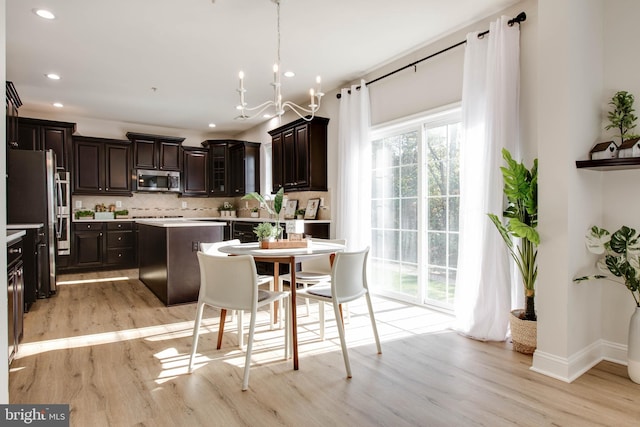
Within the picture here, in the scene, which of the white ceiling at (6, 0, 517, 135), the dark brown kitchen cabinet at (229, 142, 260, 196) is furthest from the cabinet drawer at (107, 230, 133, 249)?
the white ceiling at (6, 0, 517, 135)

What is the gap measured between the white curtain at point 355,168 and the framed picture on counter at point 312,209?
0.73m

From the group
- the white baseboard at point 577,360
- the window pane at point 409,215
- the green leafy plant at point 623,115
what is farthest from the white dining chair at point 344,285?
the green leafy plant at point 623,115

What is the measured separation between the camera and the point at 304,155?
543 cm

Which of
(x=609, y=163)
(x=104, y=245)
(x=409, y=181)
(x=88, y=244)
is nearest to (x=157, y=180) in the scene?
(x=104, y=245)

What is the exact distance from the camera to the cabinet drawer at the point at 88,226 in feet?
21.0

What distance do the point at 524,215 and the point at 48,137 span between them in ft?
22.8

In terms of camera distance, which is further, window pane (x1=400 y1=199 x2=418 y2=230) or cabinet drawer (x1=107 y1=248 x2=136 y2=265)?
cabinet drawer (x1=107 y1=248 x2=136 y2=265)

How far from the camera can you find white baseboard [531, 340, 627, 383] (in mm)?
2385

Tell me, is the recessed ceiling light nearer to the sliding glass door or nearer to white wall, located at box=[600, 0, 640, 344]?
the sliding glass door

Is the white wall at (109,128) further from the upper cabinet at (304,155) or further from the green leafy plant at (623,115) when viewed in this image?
the green leafy plant at (623,115)

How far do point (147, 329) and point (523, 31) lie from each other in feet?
13.6

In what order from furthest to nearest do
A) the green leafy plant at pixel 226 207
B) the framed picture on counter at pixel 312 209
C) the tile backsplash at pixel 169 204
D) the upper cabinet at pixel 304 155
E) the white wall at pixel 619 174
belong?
the green leafy plant at pixel 226 207, the tile backsplash at pixel 169 204, the framed picture on counter at pixel 312 209, the upper cabinet at pixel 304 155, the white wall at pixel 619 174

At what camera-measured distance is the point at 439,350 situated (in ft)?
9.49

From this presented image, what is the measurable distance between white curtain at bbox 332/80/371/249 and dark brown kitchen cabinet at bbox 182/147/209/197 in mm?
3997
